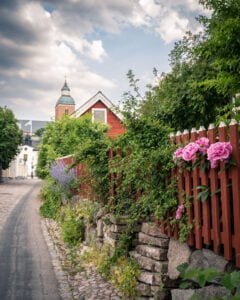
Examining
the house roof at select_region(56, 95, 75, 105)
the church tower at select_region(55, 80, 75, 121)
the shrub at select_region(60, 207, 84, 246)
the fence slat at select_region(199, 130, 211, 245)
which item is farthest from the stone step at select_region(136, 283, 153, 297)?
the house roof at select_region(56, 95, 75, 105)

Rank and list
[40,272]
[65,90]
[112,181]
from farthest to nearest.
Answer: [65,90]
[40,272]
[112,181]

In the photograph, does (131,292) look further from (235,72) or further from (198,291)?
(235,72)

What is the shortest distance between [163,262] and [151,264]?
A: 18 centimetres

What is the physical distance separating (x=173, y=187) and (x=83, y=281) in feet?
7.45

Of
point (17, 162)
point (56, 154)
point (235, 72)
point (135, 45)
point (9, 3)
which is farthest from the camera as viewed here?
point (17, 162)

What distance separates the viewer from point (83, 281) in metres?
5.13

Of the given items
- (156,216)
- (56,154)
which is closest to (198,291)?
(156,216)

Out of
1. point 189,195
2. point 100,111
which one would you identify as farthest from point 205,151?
point 100,111

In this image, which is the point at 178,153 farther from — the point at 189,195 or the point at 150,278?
the point at 150,278

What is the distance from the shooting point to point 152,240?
4.14 meters

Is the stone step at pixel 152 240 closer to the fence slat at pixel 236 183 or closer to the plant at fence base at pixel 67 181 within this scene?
the fence slat at pixel 236 183

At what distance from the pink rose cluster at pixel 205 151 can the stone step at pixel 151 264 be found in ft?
3.94

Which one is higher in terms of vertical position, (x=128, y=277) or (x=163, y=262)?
(x=163, y=262)

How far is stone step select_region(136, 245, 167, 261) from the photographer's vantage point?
3.96 m
